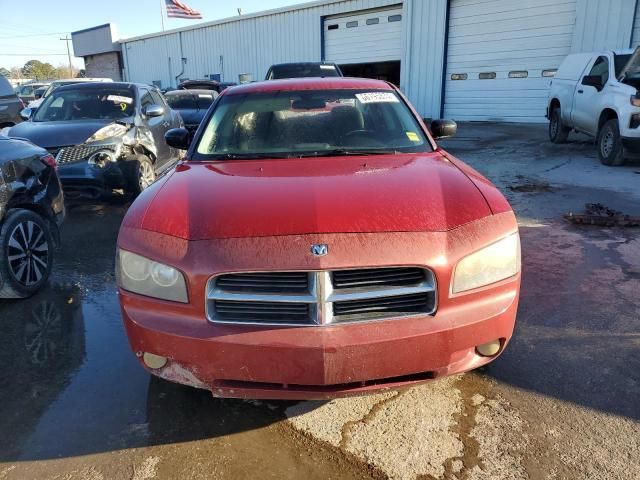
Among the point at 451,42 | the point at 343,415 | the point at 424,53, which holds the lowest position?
the point at 343,415

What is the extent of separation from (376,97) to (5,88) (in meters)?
11.3

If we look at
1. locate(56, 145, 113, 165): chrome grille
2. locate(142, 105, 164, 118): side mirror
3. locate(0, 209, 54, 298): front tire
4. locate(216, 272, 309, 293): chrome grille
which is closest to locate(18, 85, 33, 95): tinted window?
locate(142, 105, 164, 118): side mirror

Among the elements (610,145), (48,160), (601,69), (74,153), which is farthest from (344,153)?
(601,69)

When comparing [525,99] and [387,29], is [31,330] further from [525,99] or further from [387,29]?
[387,29]

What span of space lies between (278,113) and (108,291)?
212 cm

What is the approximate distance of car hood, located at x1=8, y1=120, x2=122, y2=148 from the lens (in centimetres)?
641

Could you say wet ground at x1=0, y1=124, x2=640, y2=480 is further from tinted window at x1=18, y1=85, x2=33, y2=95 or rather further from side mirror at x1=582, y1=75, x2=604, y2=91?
tinted window at x1=18, y1=85, x2=33, y2=95

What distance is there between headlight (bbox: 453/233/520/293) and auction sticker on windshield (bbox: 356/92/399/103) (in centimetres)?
180

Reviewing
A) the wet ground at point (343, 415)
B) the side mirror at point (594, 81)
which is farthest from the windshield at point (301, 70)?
the wet ground at point (343, 415)

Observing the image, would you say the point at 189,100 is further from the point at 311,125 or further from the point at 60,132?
the point at 311,125

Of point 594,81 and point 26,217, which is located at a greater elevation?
point 594,81

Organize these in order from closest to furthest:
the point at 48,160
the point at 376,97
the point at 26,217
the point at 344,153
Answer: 1. the point at 344,153
2. the point at 376,97
3. the point at 26,217
4. the point at 48,160

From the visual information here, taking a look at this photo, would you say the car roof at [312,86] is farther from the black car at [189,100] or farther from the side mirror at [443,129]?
the black car at [189,100]

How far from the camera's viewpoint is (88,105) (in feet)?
24.5
